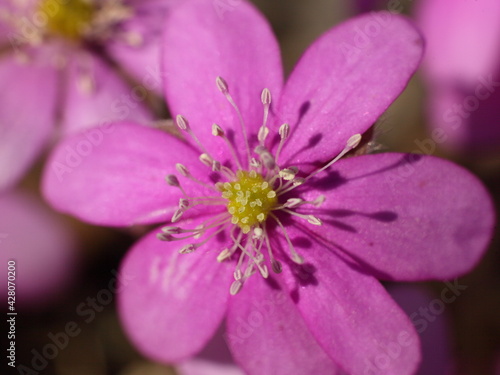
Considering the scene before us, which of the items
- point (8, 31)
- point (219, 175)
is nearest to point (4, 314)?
point (8, 31)

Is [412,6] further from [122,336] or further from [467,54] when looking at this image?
[122,336]

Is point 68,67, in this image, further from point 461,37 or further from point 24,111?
point 461,37

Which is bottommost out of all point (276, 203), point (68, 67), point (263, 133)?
point (68, 67)

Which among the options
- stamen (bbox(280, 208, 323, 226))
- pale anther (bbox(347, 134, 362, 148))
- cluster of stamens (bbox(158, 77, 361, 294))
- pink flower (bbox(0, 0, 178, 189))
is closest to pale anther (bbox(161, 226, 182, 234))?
cluster of stamens (bbox(158, 77, 361, 294))

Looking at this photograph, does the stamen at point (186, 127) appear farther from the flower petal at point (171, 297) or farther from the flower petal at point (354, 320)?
the flower petal at point (354, 320)

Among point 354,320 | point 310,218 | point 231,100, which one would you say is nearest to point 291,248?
point 310,218

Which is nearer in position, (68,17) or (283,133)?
(283,133)

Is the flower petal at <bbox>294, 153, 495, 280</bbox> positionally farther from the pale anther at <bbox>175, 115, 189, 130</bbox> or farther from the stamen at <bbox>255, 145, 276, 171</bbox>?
the pale anther at <bbox>175, 115, 189, 130</bbox>
